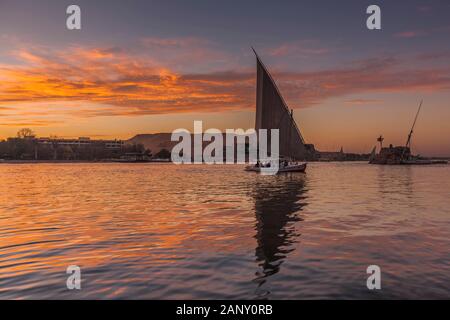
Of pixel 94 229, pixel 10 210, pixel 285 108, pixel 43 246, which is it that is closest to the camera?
pixel 43 246

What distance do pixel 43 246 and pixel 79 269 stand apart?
4.92 metres

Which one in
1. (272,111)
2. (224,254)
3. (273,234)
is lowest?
(273,234)

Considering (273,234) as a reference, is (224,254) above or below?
above

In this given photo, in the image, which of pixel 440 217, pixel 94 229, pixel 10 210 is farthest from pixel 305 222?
pixel 10 210

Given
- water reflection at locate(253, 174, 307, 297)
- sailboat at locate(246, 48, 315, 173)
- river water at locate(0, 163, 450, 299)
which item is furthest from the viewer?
sailboat at locate(246, 48, 315, 173)

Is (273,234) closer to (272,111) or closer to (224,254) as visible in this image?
(224,254)

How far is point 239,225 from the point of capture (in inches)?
884

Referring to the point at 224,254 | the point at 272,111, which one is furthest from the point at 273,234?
the point at 272,111

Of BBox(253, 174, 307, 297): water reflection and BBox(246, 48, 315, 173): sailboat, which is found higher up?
BBox(246, 48, 315, 173): sailboat

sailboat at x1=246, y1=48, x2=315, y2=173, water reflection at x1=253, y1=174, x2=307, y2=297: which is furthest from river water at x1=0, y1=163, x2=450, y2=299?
sailboat at x1=246, y1=48, x2=315, y2=173

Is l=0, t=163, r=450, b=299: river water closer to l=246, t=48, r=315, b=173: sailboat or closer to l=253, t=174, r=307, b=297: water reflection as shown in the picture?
l=253, t=174, r=307, b=297: water reflection

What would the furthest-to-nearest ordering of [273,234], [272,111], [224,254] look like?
[272,111], [273,234], [224,254]
